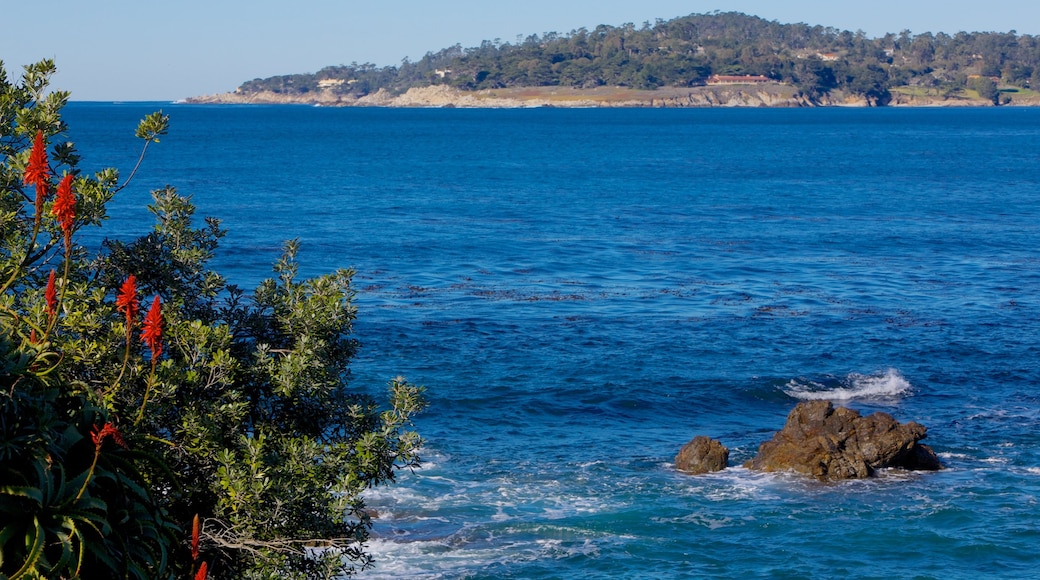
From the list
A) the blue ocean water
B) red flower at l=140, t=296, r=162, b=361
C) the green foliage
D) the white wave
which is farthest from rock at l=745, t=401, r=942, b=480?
red flower at l=140, t=296, r=162, b=361

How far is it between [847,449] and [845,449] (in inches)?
1.9

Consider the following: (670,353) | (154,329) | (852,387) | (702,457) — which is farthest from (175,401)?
(670,353)

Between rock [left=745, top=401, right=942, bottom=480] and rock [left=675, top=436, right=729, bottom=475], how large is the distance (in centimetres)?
73

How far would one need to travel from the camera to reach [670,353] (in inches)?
1414

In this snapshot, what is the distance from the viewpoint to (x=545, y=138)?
163 metres

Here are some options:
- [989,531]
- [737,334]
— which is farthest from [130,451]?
[737,334]

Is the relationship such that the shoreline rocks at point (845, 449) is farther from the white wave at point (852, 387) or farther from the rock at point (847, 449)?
the white wave at point (852, 387)

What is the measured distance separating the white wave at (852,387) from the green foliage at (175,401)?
21502 mm

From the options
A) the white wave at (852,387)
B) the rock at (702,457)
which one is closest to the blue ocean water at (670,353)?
the white wave at (852,387)

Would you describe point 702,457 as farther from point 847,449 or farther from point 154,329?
point 154,329

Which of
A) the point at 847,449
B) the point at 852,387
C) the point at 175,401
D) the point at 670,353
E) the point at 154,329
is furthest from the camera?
the point at 670,353

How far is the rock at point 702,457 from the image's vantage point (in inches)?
992

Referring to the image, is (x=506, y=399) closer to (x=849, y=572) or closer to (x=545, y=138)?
(x=849, y=572)

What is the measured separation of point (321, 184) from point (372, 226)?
26.7 metres
